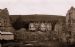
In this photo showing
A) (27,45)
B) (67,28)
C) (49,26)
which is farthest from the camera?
(49,26)

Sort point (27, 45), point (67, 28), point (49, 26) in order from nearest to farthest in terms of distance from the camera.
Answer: point (27, 45)
point (67, 28)
point (49, 26)

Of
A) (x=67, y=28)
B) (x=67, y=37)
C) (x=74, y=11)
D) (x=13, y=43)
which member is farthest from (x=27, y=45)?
(x=74, y=11)

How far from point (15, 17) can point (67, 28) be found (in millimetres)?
3797

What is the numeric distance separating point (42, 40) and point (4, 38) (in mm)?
2191

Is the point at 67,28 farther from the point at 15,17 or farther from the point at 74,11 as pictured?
the point at 15,17

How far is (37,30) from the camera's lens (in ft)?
51.1

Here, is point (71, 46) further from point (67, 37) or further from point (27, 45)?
point (27, 45)

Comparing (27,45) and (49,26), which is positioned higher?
(49,26)

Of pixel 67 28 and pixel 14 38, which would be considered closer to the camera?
pixel 14 38

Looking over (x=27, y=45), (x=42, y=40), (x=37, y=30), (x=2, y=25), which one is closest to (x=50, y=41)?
(x=42, y=40)

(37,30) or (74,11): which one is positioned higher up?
(74,11)

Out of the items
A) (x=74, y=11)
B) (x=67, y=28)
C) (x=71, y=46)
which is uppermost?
(x=74, y=11)

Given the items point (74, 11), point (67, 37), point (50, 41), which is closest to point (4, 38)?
point (50, 41)

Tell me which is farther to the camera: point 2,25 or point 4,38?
point 2,25
